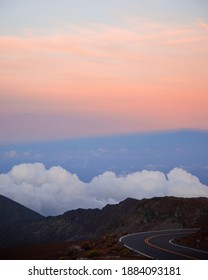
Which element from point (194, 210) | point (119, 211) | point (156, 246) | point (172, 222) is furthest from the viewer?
point (119, 211)

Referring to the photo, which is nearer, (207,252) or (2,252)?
(207,252)

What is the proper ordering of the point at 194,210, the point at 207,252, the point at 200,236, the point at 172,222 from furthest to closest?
the point at 194,210 < the point at 172,222 < the point at 200,236 < the point at 207,252

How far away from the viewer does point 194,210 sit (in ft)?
365
